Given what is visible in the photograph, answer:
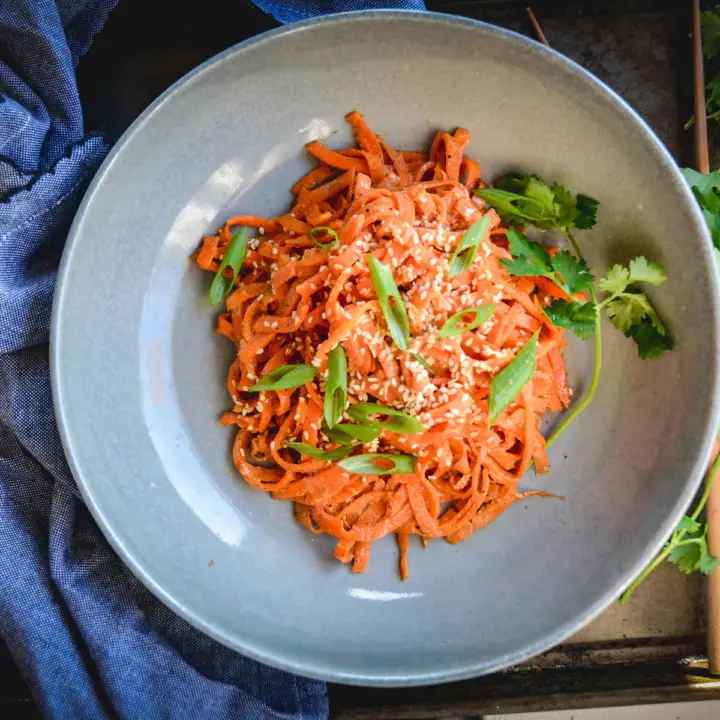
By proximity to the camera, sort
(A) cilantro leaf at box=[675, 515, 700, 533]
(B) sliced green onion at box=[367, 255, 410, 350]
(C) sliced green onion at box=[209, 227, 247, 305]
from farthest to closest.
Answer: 1. (A) cilantro leaf at box=[675, 515, 700, 533]
2. (C) sliced green onion at box=[209, 227, 247, 305]
3. (B) sliced green onion at box=[367, 255, 410, 350]

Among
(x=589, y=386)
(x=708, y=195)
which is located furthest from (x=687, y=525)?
(x=708, y=195)

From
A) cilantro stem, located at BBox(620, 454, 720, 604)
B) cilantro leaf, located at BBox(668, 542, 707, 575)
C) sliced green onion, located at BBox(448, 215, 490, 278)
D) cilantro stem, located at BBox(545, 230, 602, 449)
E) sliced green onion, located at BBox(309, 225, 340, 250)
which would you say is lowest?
cilantro leaf, located at BBox(668, 542, 707, 575)

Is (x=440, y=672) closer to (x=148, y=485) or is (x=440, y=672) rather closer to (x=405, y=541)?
(x=405, y=541)

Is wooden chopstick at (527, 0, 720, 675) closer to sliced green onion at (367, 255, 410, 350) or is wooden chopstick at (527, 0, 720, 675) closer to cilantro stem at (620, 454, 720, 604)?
cilantro stem at (620, 454, 720, 604)

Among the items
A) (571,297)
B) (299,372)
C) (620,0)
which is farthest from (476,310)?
(620,0)

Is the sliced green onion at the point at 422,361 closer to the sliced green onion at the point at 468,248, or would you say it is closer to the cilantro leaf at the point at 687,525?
the sliced green onion at the point at 468,248

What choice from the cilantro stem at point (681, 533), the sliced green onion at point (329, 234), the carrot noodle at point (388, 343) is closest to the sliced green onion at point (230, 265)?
the carrot noodle at point (388, 343)

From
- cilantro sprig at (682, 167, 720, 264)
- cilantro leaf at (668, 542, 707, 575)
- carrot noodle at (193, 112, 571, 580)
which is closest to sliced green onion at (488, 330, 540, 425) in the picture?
carrot noodle at (193, 112, 571, 580)

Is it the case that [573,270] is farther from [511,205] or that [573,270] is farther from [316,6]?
[316,6]
